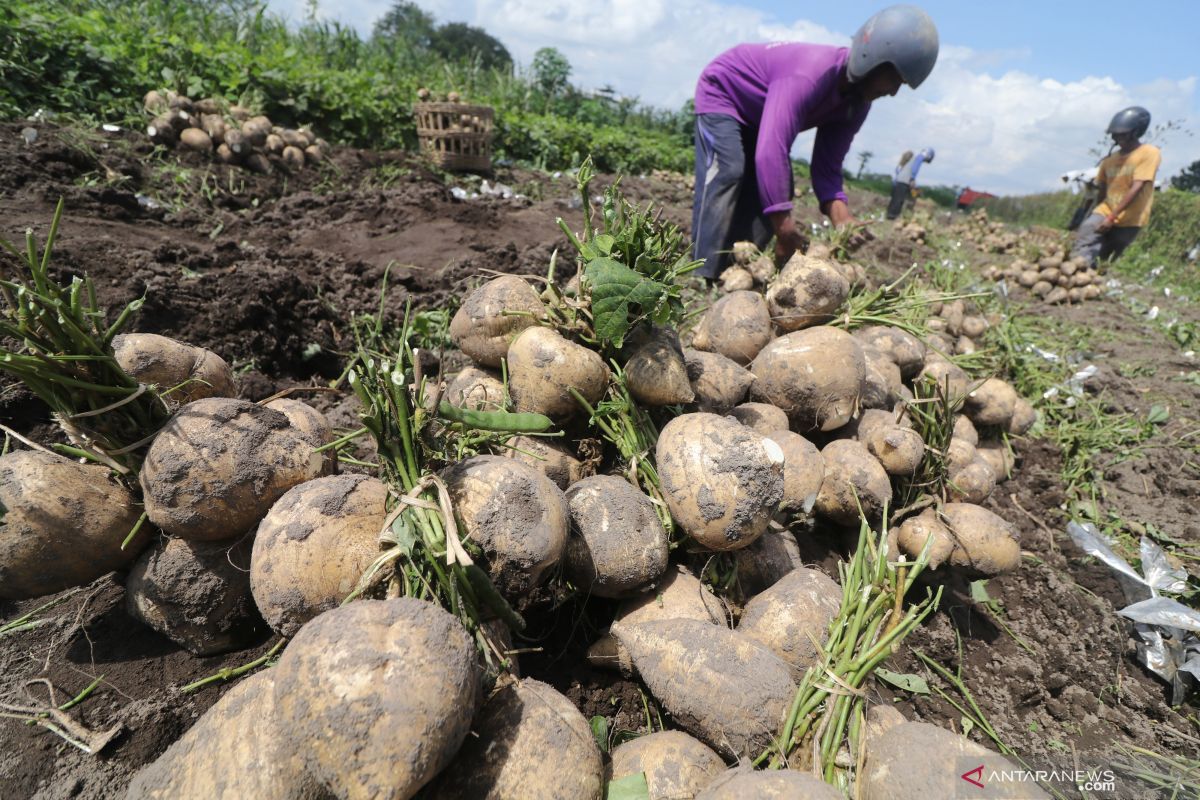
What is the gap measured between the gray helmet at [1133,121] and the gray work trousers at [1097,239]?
1271mm

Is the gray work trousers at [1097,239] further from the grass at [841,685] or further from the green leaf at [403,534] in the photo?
the green leaf at [403,534]

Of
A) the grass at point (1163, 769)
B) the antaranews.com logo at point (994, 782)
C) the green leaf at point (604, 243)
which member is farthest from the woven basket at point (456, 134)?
the grass at point (1163, 769)

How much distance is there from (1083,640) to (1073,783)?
1.13 meters

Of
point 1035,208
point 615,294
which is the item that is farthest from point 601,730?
point 1035,208

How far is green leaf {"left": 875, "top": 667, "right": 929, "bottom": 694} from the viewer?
2.26 meters

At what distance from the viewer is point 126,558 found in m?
2.03

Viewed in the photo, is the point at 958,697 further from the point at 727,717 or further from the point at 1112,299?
the point at 1112,299

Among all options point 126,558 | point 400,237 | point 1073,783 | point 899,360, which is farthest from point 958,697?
point 400,237

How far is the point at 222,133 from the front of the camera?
6980mm

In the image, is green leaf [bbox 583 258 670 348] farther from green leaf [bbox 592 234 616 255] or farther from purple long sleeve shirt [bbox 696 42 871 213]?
purple long sleeve shirt [bbox 696 42 871 213]

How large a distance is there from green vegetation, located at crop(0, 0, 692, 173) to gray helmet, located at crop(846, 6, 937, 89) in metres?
2.41

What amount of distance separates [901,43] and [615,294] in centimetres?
375

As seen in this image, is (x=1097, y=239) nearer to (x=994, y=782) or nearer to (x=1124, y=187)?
(x=1124, y=187)

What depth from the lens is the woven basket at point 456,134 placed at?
8.84 meters
